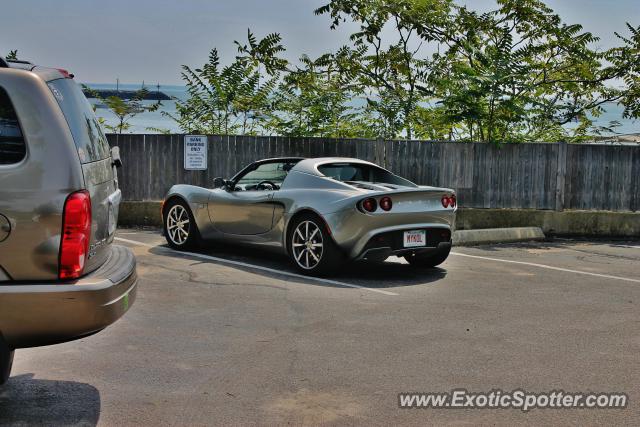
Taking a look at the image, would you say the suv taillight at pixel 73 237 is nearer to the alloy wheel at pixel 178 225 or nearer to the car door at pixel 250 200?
the car door at pixel 250 200

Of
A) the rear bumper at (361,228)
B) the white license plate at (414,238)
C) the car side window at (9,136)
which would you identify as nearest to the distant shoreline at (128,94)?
the rear bumper at (361,228)

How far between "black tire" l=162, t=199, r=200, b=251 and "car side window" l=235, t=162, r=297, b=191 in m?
0.89

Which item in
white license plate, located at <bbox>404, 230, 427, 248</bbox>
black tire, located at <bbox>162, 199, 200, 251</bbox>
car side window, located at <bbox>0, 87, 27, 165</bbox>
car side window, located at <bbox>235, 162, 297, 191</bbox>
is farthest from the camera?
black tire, located at <bbox>162, 199, 200, 251</bbox>

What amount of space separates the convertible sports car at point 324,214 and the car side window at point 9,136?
491 centimetres

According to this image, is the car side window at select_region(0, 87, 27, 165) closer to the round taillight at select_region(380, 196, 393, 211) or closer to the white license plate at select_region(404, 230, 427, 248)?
the round taillight at select_region(380, 196, 393, 211)

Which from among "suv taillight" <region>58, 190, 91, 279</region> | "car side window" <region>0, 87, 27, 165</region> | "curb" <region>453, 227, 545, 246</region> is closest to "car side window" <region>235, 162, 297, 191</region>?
"curb" <region>453, 227, 545, 246</region>

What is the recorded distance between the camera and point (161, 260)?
383 inches

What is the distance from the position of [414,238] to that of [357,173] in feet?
4.39

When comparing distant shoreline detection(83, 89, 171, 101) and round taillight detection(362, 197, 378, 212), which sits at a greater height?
distant shoreline detection(83, 89, 171, 101)

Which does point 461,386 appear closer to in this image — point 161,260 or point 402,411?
point 402,411

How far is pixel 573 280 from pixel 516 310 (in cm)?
219

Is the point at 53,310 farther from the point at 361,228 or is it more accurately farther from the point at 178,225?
the point at 178,225

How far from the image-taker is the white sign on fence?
560 inches

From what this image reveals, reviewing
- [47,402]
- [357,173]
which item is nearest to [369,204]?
[357,173]
